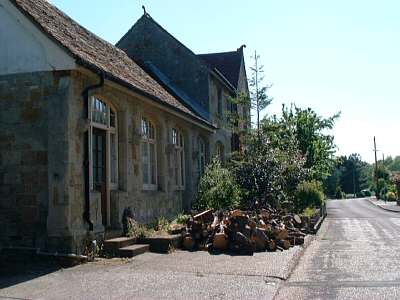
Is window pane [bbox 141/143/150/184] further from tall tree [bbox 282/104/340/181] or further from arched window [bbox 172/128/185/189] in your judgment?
tall tree [bbox 282/104/340/181]

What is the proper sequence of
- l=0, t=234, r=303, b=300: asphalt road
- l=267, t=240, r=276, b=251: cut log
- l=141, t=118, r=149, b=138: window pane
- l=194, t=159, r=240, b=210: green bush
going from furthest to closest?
l=194, t=159, r=240, b=210: green bush
l=141, t=118, r=149, b=138: window pane
l=267, t=240, r=276, b=251: cut log
l=0, t=234, r=303, b=300: asphalt road

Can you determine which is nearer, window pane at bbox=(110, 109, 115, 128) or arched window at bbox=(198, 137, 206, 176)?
window pane at bbox=(110, 109, 115, 128)

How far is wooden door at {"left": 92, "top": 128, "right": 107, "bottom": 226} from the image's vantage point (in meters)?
12.5

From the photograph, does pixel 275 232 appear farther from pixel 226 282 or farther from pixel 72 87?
pixel 72 87

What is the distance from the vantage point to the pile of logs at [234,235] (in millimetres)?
12248

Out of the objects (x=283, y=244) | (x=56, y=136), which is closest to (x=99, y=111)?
(x=56, y=136)

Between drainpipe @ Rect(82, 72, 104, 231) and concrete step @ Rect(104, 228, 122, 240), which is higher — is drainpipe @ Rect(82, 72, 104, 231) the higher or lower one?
the higher one

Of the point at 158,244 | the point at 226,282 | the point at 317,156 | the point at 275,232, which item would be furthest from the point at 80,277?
the point at 317,156

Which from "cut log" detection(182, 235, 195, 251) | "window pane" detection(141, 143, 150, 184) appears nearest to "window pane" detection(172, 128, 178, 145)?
"window pane" detection(141, 143, 150, 184)

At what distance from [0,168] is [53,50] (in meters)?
2.82

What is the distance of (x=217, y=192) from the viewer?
58.6ft

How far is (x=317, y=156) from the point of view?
3584 cm

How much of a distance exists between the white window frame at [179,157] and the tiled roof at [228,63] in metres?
10.5

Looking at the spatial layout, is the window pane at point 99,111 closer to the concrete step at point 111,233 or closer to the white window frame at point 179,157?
the concrete step at point 111,233
